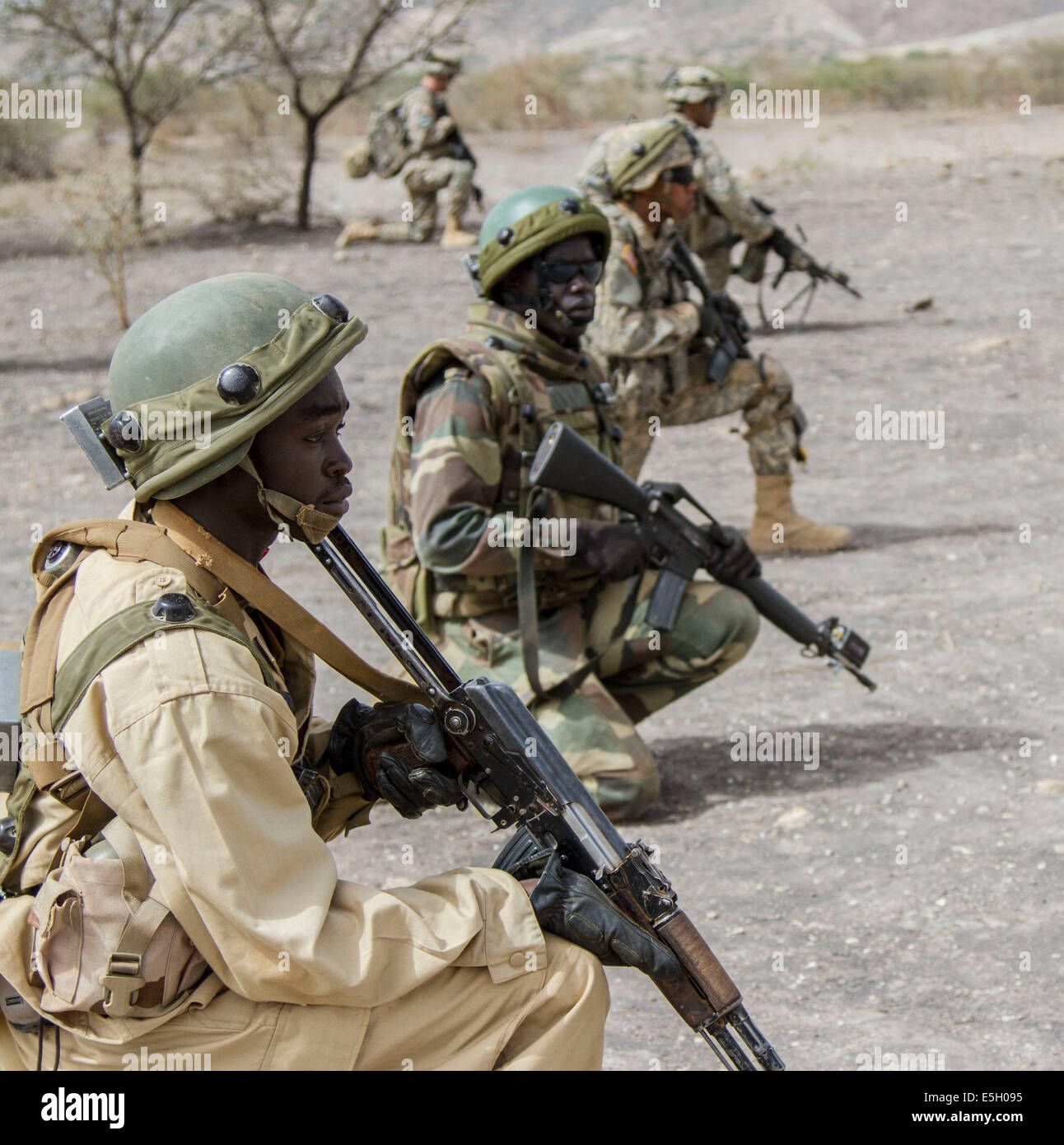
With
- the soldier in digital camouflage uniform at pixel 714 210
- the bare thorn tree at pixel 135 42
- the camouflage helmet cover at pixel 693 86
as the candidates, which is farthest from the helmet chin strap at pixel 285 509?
the bare thorn tree at pixel 135 42

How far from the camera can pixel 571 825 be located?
2.52 meters

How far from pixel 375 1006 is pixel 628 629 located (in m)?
2.60

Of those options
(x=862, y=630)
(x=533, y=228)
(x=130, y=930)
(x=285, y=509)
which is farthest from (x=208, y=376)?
(x=862, y=630)

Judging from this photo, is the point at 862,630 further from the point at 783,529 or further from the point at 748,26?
the point at 748,26

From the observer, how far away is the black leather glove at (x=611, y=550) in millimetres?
4410

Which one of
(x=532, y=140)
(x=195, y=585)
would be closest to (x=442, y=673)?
(x=195, y=585)

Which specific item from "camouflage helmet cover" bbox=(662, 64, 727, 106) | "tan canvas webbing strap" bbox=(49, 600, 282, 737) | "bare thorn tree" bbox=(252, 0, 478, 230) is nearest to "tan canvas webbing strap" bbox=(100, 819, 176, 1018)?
"tan canvas webbing strap" bbox=(49, 600, 282, 737)

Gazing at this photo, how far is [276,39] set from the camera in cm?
1656

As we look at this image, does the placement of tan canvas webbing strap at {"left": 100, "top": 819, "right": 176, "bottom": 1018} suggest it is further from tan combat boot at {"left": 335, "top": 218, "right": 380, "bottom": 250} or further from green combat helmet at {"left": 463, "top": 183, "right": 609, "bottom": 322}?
tan combat boot at {"left": 335, "top": 218, "right": 380, "bottom": 250}

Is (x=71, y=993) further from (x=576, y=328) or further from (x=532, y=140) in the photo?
(x=532, y=140)

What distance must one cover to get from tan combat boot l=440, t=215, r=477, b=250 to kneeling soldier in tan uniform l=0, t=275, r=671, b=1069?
40.7 ft

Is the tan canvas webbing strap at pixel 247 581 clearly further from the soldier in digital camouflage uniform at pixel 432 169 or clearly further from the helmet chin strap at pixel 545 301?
the soldier in digital camouflage uniform at pixel 432 169

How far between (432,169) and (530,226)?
428 inches

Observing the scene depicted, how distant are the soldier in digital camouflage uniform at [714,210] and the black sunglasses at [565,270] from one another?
16.2ft
